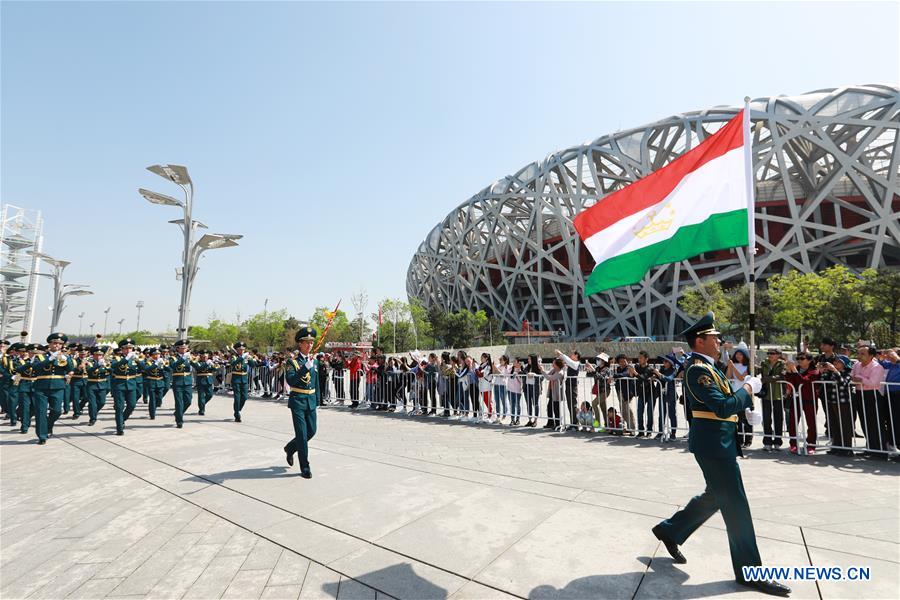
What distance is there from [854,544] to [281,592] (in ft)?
15.1

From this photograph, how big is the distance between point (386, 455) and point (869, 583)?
226 inches

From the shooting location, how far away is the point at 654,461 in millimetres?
6602

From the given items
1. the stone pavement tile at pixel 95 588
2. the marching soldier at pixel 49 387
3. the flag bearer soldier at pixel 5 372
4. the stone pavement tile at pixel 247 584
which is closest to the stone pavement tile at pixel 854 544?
the stone pavement tile at pixel 247 584

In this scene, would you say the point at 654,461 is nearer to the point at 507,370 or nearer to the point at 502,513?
the point at 502,513

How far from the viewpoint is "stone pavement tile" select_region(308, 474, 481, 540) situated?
4152mm

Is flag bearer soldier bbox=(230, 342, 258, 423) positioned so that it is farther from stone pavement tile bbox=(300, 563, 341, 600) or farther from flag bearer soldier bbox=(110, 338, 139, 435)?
stone pavement tile bbox=(300, 563, 341, 600)

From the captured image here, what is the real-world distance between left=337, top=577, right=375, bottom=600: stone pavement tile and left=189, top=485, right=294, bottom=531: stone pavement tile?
1.47 m

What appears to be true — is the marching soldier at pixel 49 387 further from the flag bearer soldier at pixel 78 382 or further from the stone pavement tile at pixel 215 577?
the stone pavement tile at pixel 215 577

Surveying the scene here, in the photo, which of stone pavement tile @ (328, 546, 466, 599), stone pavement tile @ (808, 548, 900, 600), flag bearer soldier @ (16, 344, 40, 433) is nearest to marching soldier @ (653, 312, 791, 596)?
stone pavement tile @ (808, 548, 900, 600)

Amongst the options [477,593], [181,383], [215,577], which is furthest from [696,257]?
[215,577]

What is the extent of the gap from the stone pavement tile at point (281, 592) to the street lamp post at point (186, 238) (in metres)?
15.4

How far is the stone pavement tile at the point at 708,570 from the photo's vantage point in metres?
2.93

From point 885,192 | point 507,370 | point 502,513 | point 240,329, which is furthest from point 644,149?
point 240,329

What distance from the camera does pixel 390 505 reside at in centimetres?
468
